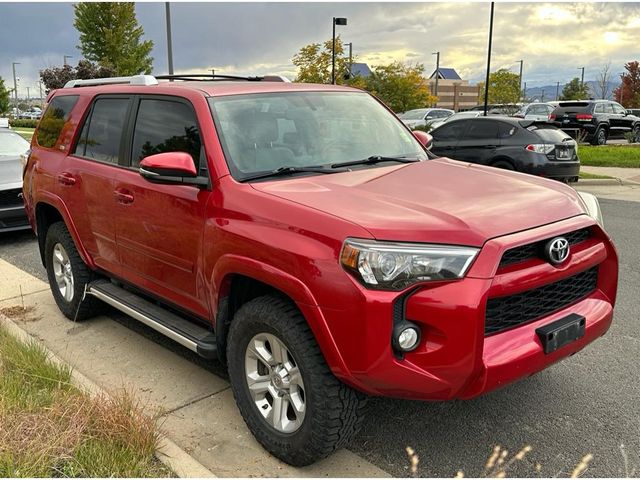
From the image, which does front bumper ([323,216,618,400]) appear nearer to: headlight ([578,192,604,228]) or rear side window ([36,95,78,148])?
headlight ([578,192,604,228])

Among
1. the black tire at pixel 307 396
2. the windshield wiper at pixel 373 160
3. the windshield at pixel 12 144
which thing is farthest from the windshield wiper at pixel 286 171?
the windshield at pixel 12 144

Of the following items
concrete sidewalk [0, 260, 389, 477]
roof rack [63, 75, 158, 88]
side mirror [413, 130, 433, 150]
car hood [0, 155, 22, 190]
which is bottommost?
concrete sidewalk [0, 260, 389, 477]

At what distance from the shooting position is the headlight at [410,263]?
8.11 ft

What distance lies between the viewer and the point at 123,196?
4.00m

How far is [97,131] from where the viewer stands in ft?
15.0

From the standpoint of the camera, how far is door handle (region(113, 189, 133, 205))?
3.93 meters

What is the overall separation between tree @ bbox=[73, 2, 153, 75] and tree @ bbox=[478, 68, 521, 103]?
27284 mm

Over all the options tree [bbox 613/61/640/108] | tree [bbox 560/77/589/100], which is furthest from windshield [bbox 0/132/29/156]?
tree [bbox 560/77/589/100]

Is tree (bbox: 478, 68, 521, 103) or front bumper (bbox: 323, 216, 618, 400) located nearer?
front bumper (bbox: 323, 216, 618, 400)

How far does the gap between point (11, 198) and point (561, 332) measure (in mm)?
7677

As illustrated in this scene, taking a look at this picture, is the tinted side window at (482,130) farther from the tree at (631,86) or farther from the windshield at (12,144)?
the tree at (631,86)

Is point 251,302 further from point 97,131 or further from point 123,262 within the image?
point 97,131

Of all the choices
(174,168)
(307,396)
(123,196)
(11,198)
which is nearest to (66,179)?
(123,196)

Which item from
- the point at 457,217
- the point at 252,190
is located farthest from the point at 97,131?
the point at 457,217
